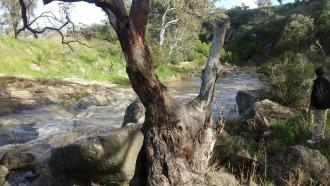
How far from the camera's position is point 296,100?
1275cm

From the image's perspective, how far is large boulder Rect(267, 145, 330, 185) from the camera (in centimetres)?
775

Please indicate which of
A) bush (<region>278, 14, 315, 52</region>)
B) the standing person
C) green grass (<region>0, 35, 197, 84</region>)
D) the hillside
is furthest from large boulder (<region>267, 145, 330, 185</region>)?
bush (<region>278, 14, 315, 52</region>)

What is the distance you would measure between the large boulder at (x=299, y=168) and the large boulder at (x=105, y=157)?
2347 millimetres

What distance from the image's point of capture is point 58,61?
29.4 m

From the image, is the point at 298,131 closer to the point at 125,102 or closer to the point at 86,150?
the point at 86,150

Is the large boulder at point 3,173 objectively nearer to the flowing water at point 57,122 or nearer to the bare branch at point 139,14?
the flowing water at point 57,122

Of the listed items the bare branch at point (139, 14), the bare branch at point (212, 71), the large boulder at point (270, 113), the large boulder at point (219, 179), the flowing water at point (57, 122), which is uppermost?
the bare branch at point (139, 14)

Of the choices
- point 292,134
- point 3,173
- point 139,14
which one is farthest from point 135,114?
point 139,14

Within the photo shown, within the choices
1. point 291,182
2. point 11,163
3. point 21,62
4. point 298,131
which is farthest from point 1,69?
point 291,182

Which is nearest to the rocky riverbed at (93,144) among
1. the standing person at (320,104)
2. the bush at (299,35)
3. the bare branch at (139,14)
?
the standing person at (320,104)

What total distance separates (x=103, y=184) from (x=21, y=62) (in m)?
20.4

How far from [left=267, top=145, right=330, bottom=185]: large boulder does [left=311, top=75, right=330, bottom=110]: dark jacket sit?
1910mm

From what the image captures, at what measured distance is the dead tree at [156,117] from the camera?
6656 millimetres

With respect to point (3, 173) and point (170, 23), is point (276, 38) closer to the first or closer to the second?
point (170, 23)
